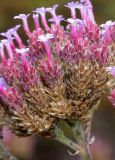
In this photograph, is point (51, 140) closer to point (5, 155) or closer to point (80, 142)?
point (5, 155)

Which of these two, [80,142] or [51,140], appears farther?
[51,140]

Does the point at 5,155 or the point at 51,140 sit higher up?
the point at 51,140

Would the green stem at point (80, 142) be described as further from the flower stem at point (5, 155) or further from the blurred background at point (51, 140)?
the blurred background at point (51, 140)

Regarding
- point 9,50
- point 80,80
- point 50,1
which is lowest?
point 80,80

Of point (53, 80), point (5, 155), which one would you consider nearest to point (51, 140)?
point (5, 155)

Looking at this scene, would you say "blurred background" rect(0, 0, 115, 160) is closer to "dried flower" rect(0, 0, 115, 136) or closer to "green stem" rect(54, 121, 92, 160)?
"green stem" rect(54, 121, 92, 160)

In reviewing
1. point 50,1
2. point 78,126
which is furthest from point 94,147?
point 78,126

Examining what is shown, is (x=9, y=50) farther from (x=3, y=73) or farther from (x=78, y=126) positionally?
(x=78, y=126)

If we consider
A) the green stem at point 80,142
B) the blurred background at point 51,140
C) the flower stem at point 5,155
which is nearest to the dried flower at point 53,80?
the green stem at point 80,142

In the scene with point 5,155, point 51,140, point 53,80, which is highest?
point 51,140
